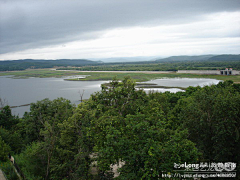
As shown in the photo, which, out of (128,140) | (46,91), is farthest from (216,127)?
(46,91)

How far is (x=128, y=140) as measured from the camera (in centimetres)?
1025

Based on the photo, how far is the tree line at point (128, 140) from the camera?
9.88 metres

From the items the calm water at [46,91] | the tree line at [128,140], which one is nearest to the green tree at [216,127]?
the tree line at [128,140]

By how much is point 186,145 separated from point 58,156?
966 centimetres

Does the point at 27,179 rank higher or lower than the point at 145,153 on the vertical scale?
lower

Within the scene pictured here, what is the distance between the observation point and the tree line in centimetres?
988

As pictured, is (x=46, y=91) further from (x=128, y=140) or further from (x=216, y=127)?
(x=128, y=140)

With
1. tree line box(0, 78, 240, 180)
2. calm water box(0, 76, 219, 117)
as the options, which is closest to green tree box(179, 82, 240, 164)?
tree line box(0, 78, 240, 180)

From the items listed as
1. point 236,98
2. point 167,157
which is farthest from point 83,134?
point 236,98

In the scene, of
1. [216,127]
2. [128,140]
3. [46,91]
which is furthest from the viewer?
[46,91]

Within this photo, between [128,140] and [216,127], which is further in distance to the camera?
[216,127]

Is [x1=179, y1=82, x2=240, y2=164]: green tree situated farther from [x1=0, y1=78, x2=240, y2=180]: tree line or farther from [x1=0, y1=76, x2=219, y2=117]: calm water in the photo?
[x1=0, y1=76, x2=219, y2=117]: calm water

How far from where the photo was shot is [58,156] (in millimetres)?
15281

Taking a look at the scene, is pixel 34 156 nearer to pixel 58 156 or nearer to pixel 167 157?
pixel 58 156
